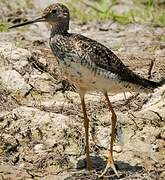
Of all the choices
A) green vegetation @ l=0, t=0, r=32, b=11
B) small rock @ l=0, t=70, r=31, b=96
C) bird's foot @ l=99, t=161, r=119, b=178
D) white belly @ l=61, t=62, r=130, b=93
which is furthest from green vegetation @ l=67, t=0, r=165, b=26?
bird's foot @ l=99, t=161, r=119, b=178

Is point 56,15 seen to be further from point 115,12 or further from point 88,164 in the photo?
point 115,12

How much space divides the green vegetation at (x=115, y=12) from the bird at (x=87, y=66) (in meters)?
3.43

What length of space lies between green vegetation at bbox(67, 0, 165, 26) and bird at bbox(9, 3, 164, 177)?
11.3ft

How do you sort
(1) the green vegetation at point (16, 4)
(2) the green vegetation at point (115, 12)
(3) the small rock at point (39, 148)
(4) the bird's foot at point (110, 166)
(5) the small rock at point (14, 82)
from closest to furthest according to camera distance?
(4) the bird's foot at point (110, 166) → (3) the small rock at point (39, 148) → (5) the small rock at point (14, 82) → (2) the green vegetation at point (115, 12) → (1) the green vegetation at point (16, 4)

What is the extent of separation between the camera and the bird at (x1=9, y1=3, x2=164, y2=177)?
6348 millimetres

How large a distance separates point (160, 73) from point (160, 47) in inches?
41.1

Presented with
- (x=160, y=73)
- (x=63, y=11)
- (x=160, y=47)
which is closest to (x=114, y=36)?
(x=160, y=47)

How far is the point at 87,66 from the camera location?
6.35 metres

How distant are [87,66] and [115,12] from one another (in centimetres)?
423

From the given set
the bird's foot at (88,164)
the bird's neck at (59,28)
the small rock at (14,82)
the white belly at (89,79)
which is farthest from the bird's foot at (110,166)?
the small rock at (14,82)

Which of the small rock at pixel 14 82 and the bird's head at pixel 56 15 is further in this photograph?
the small rock at pixel 14 82

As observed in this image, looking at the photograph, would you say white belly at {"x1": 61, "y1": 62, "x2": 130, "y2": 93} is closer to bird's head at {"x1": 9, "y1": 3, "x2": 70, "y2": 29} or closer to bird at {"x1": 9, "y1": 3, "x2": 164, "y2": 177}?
bird at {"x1": 9, "y1": 3, "x2": 164, "y2": 177}

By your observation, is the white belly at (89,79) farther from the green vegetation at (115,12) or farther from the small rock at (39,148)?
the green vegetation at (115,12)

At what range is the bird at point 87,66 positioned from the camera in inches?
250
